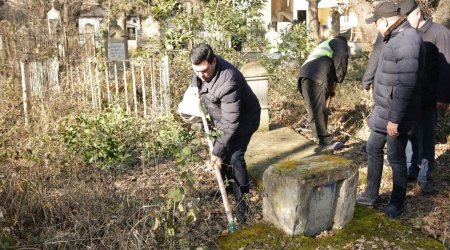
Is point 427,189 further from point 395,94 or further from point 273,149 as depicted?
point 273,149

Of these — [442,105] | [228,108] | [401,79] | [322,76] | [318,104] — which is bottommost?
[318,104]

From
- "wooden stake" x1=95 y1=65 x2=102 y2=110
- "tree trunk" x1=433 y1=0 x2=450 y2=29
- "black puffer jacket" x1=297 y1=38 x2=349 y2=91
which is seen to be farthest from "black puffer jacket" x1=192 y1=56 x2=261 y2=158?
"tree trunk" x1=433 y1=0 x2=450 y2=29

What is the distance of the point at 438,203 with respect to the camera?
4.15 m

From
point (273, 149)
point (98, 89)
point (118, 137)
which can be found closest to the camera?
point (273, 149)

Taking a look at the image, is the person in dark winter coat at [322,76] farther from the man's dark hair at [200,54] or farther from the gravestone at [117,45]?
the gravestone at [117,45]

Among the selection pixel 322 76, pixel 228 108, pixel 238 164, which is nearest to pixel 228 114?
pixel 228 108

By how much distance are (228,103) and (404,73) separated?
1.39 metres


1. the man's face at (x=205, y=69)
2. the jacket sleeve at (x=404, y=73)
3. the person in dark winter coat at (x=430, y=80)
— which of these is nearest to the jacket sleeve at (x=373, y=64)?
the person in dark winter coat at (x=430, y=80)

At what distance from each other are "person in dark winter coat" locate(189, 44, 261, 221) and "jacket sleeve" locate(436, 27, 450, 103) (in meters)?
1.86

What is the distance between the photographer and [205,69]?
3.48m

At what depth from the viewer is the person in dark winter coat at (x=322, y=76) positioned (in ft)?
18.9

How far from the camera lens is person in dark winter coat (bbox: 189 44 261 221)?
3.51 m

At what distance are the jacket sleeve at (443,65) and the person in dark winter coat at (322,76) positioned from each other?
1.63 metres

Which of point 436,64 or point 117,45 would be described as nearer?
point 436,64
